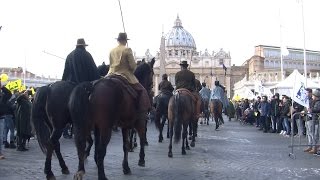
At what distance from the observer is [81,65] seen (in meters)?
9.16

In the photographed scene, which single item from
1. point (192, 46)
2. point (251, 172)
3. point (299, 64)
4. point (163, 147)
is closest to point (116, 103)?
point (251, 172)

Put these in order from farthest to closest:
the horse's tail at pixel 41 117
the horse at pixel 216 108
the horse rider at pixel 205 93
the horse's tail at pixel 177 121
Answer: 1. the horse rider at pixel 205 93
2. the horse at pixel 216 108
3. the horse's tail at pixel 177 121
4. the horse's tail at pixel 41 117

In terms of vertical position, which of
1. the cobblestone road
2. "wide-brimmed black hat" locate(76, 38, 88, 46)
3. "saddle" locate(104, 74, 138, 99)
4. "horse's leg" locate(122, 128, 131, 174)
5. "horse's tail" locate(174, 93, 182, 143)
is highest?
"wide-brimmed black hat" locate(76, 38, 88, 46)

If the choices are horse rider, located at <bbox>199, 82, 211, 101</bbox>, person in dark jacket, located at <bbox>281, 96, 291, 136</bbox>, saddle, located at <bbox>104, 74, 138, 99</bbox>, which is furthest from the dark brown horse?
horse rider, located at <bbox>199, 82, 211, 101</bbox>

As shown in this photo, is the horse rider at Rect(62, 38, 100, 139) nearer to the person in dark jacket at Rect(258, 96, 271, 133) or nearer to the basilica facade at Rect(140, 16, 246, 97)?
the person in dark jacket at Rect(258, 96, 271, 133)

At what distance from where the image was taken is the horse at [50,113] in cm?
874

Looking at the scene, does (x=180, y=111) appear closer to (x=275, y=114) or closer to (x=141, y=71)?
(x=141, y=71)

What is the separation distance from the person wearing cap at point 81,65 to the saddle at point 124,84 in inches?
11.6

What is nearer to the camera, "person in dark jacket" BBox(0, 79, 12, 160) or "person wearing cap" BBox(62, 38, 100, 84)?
"person wearing cap" BBox(62, 38, 100, 84)

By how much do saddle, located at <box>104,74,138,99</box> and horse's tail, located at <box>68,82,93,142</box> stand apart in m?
0.76

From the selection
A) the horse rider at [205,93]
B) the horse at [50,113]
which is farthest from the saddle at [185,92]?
the horse rider at [205,93]

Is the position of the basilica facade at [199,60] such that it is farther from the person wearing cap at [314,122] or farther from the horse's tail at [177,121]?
the horse's tail at [177,121]

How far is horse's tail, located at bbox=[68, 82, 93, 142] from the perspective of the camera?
8.39 meters

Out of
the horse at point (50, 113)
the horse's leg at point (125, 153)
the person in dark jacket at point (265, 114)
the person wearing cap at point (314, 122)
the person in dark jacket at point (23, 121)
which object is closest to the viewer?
the horse at point (50, 113)
